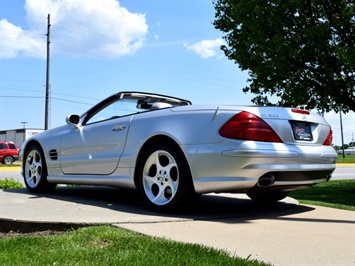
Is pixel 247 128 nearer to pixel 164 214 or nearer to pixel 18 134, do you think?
pixel 164 214

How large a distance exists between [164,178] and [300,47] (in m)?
7.01

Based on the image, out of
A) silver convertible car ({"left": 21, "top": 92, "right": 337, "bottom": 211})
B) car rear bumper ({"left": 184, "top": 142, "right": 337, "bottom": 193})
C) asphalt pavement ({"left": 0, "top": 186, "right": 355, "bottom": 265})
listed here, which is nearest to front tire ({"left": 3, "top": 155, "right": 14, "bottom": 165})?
asphalt pavement ({"left": 0, "top": 186, "right": 355, "bottom": 265})

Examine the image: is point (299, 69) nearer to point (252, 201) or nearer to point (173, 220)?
point (252, 201)

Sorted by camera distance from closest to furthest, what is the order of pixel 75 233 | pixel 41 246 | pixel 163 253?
1. pixel 163 253
2. pixel 41 246
3. pixel 75 233

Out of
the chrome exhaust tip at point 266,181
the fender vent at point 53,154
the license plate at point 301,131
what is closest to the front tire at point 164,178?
the chrome exhaust tip at point 266,181

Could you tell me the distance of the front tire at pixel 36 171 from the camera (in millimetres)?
6645

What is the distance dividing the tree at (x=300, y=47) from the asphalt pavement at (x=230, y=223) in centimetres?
564

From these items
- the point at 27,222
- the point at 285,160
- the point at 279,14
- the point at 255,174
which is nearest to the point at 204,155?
the point at 255,174

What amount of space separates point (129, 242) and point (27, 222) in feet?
4.57

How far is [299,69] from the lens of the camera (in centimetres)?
1098

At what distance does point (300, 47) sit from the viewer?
1048 centimetres

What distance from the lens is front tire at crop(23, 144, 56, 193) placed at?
21.8 feet

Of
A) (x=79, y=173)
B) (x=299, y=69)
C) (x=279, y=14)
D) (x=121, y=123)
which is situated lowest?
(x=79, y=173)

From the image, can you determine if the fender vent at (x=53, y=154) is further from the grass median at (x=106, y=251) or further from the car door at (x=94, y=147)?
the grass median at (x=106, y=251)
